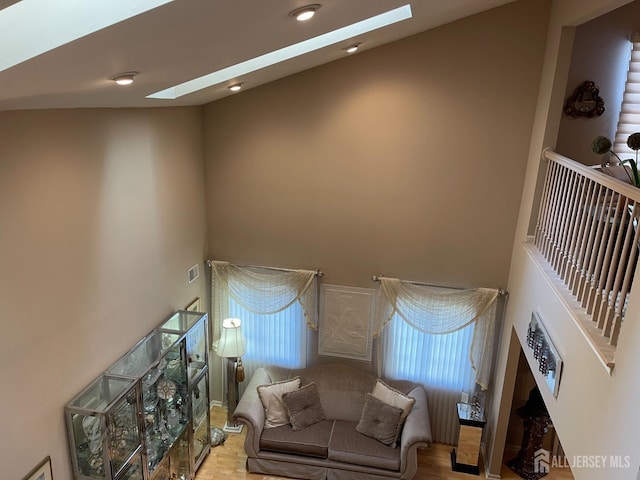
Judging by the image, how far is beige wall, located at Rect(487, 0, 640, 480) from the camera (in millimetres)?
2441

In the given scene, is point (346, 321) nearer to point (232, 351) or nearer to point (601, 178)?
point (232, 351)

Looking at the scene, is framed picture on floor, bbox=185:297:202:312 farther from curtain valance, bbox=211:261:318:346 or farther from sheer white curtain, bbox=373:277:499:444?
sheer white curtain, bbox=373:277:499:444

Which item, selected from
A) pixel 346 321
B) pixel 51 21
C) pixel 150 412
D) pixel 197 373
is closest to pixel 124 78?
pixel 51 21

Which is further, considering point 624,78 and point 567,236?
point 624,78

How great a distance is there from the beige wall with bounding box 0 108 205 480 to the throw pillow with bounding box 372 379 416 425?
2596 mm

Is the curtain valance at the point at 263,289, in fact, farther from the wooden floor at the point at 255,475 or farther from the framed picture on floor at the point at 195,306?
the wooden floor at the point at 255,475

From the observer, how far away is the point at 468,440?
557cm

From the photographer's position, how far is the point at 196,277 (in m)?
5.93

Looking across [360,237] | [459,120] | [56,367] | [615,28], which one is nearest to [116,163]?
[56,367]

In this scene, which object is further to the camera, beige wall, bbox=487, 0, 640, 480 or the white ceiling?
beige wall, bbox=487, 0, 640, 480

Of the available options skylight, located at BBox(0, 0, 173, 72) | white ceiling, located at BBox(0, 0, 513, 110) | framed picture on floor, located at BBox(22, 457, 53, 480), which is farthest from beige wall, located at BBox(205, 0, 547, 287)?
skylight, located at BBox(0, 0, 173, 72)

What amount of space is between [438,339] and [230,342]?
2456 mm

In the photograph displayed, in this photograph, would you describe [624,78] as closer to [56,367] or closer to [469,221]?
[469,221]

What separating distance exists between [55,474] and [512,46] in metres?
5.40
